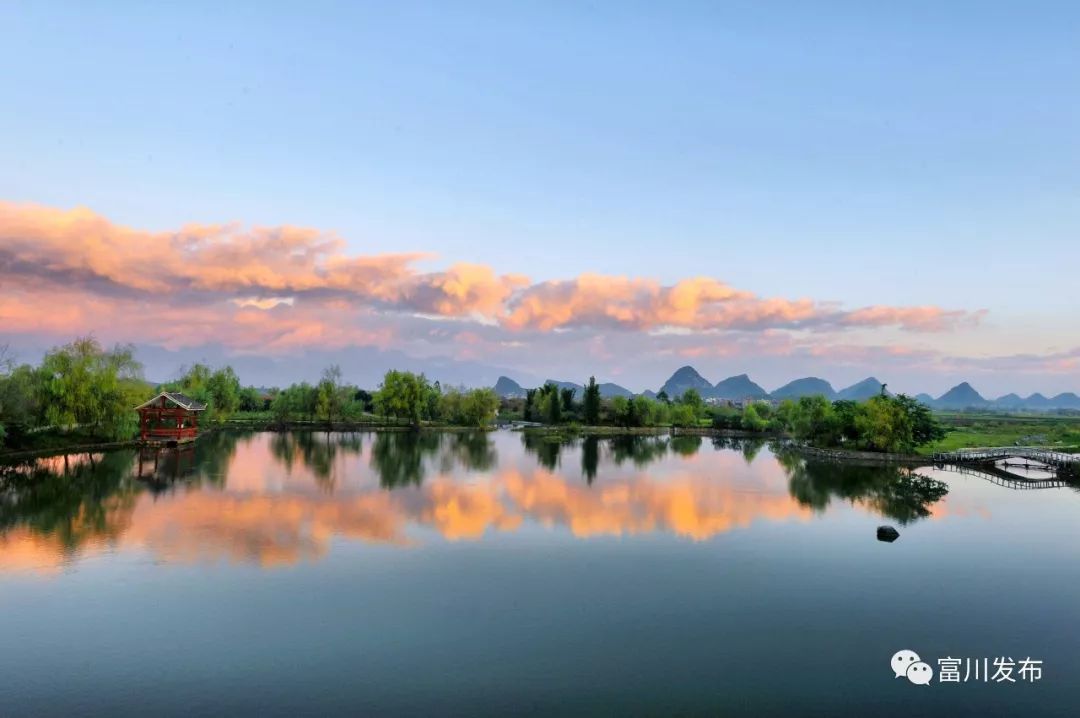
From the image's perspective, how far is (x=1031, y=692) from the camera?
14.5 m

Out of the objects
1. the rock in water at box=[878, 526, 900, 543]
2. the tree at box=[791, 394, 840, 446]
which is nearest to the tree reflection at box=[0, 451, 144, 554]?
the rock in water at box=[878, 526, 900, 543]

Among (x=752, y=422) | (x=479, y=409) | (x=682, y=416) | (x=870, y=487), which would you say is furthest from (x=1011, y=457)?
(x=479, y=409)

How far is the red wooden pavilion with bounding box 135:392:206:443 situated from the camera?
59250 mm

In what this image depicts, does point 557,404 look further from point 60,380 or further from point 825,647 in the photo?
point 825,647

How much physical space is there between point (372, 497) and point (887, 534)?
25.9m

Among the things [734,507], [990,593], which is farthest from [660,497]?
[990,593]

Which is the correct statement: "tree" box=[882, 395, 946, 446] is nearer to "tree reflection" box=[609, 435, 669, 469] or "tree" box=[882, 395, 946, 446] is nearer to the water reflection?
the water reflection

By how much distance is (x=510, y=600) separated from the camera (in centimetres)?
1970

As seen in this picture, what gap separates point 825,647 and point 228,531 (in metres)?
22.9

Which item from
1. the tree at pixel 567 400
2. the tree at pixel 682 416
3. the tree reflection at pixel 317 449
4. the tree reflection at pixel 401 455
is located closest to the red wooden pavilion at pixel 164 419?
the tree reflection at pixel 317 449

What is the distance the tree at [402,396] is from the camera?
96875mm

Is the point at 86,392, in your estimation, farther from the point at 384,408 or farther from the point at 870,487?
the point at 870,487

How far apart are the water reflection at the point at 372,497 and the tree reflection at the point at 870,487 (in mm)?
153

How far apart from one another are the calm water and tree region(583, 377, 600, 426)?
73.4 m
